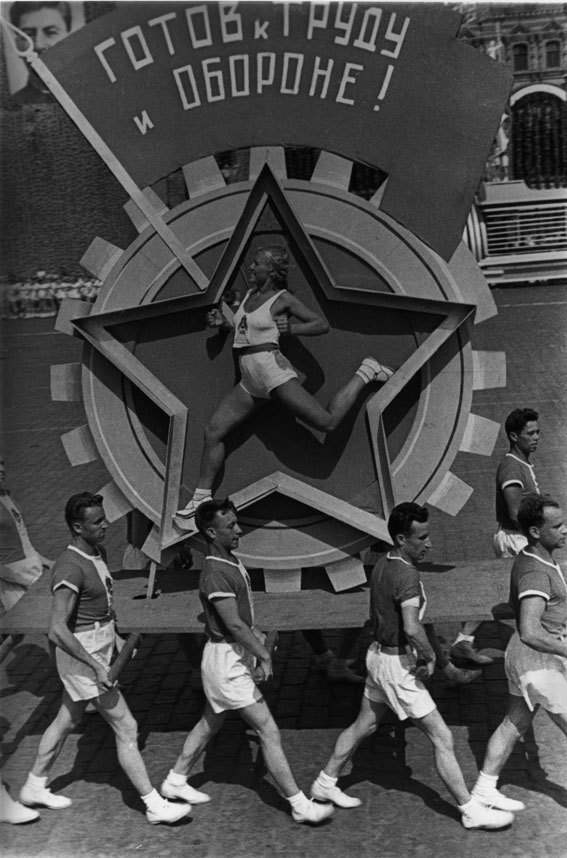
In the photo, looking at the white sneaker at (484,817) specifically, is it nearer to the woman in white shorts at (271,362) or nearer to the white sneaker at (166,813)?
the white sneaker at (166,813)

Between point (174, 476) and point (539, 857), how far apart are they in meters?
3.01

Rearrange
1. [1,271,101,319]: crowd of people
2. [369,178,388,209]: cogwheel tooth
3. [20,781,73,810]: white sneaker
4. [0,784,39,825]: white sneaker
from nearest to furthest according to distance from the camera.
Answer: [0,784,39,825]: white sneaker, [20,781,73,810]: white sneaker, [369,178,388,209]: cogwheel tooth, [1,271,101,319]: crowd of people

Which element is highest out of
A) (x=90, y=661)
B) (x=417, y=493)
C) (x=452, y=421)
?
(x=452, y=421)

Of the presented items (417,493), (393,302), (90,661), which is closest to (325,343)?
(393,302)

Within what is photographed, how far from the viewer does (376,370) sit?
7000 millimetres

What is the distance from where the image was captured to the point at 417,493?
7230 millimetres

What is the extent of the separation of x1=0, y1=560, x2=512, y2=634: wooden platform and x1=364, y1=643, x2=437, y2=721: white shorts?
647mm

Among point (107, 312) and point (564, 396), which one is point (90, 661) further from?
point (564, 396)

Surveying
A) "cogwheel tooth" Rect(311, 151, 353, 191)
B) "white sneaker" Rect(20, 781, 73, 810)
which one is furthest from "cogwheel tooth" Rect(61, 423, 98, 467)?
"cogwheel tooth" Rect(311, 151, 353, 191)

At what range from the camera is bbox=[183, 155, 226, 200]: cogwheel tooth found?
7.09 m

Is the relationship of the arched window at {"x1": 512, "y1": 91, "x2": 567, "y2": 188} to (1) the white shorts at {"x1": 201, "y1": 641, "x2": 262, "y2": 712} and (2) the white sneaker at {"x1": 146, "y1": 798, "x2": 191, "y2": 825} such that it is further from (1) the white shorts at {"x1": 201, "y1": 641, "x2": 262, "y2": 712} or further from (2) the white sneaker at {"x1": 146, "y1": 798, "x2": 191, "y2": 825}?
(2) the white sneaker at {"x1": 146, "y1": 798, "x2": 191, "y2": 825}

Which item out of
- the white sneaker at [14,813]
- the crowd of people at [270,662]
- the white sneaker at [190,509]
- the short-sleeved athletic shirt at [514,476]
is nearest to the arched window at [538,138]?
the short-sleeved athletic shirt at [514,476]

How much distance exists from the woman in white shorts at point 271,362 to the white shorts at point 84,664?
1099 millimetres

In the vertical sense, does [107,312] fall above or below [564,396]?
above
